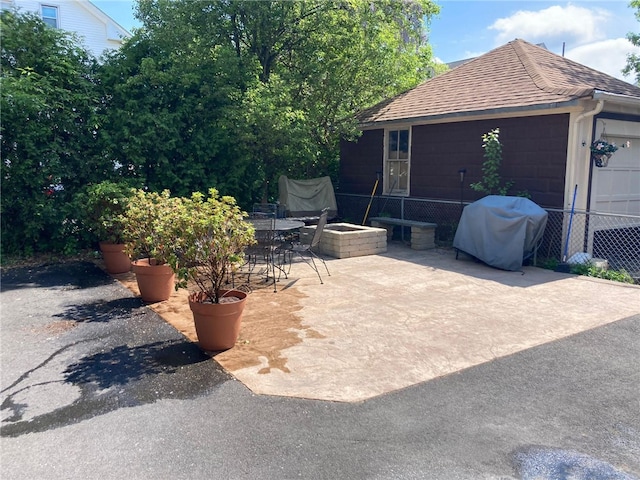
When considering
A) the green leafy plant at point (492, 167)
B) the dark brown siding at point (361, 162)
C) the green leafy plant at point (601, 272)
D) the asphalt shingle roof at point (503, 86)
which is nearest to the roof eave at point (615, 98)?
the asphalt shingle roof at point (503, 86)

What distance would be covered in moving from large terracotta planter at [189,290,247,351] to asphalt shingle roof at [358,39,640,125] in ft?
20.5

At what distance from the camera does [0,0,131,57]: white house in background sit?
63.5 ft

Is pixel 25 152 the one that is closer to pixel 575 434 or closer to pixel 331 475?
pixel 331 475

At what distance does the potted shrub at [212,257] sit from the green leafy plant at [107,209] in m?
3.50

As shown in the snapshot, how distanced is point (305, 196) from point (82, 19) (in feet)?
51.3

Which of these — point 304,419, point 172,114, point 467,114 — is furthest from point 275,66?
point 304,419

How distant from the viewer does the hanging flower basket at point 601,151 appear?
7789 millimetres

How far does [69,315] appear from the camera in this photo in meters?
5.47

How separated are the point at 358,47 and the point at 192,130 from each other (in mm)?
4311

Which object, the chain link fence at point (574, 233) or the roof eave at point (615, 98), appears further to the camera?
the chain link fence at point (574, 233)

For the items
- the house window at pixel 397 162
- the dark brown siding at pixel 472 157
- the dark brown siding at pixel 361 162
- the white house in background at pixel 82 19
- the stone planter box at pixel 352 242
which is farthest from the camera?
the white house in background at pixel 82 19

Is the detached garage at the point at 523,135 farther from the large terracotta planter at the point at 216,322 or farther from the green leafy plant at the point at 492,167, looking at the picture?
the large terracotta planter at the point at 216,322

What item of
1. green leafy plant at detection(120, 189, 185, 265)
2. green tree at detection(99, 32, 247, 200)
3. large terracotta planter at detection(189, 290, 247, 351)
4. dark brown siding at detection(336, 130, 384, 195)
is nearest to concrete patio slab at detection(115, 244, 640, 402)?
large terracotta planter at detection(189, 290, 247, 351)

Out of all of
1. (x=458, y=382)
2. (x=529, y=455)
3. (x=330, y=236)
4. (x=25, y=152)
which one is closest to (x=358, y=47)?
(x=330, y=236)
